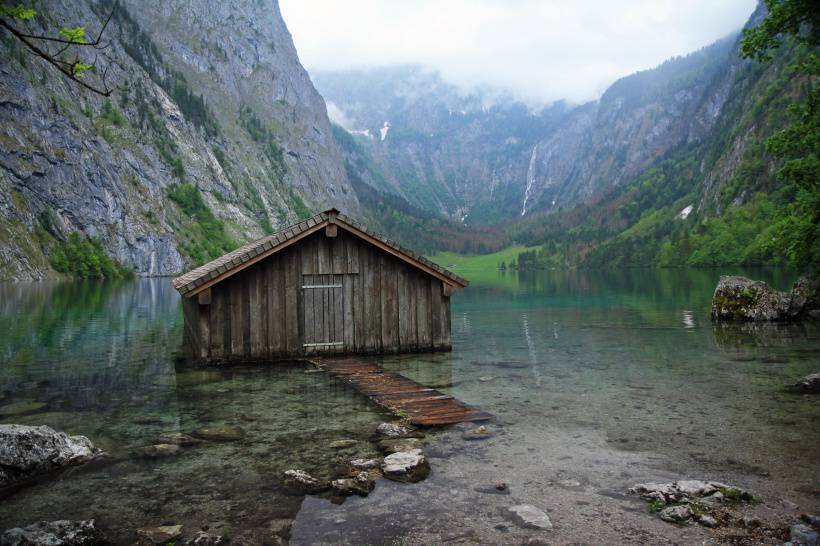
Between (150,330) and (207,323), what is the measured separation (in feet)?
51.1

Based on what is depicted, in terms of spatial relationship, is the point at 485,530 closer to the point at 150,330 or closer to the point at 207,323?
the point at 207,323

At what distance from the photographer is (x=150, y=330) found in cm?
3294

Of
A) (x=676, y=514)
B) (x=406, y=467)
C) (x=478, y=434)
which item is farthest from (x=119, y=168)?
(x=676, y=514)

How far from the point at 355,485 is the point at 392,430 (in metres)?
3.05

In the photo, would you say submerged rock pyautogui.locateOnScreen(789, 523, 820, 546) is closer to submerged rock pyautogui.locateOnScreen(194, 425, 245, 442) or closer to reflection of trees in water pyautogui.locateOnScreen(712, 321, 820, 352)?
submerged rock pyautogui.locateOnScreen(194, 425, 245, 442)

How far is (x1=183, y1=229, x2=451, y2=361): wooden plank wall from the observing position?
1950cm

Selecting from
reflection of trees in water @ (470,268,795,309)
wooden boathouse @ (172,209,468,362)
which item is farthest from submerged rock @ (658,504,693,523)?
reflection of trees in water @ (470,268,795,309)

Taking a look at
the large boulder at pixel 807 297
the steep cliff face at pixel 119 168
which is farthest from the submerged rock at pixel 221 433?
the steep cliff face at pixel 119 168

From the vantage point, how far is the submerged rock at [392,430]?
11.7 meters

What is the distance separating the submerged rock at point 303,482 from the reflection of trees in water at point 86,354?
755cm

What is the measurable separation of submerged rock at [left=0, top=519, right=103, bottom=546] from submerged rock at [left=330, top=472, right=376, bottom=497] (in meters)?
2.98

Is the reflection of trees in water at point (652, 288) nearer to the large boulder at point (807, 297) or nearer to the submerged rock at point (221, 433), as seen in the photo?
the large boulder at point (807, 297)

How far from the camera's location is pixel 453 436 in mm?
11750

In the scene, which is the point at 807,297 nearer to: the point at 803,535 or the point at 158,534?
the point at 803,535
